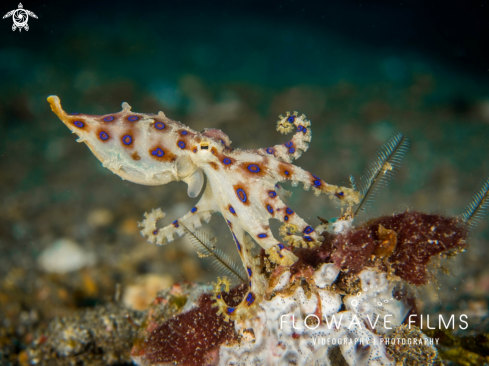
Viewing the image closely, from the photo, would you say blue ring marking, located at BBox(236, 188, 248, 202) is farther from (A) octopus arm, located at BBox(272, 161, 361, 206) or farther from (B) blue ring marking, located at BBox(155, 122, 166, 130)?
(B) blue ring marking, located at BBox(155, 122, 166, 130)

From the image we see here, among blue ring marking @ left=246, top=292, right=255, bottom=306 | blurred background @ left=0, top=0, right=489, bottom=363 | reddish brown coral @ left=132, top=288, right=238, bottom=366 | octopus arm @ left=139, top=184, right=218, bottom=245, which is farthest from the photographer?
blurred background @ left=0, top=0, right=489, bottom=363

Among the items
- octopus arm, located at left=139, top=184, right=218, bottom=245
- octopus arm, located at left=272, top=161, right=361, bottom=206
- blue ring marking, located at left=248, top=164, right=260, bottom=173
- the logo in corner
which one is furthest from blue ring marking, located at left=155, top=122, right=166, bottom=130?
the logo in corner

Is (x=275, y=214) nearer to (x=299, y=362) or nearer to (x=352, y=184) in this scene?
(x=352, y=184)

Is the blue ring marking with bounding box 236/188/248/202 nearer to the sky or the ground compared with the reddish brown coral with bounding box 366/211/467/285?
nearer to the ground

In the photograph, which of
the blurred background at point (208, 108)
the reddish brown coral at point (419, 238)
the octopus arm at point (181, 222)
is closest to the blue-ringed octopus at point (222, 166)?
the octopus arm at point (181, 222)

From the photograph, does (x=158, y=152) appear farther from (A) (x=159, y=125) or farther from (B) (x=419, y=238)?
(B) (x=419, y=238)

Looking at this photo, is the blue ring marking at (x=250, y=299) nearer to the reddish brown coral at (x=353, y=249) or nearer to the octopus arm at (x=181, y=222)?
the reddish brown coral at (x=353, y=249)
